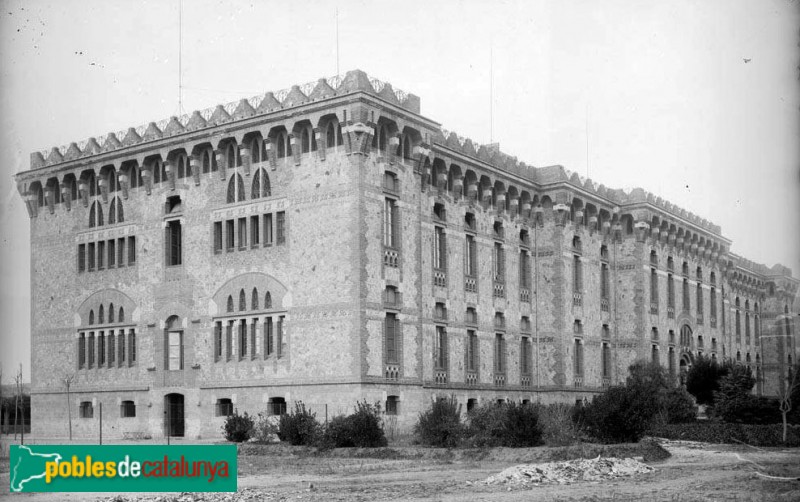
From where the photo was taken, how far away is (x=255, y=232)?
140ft

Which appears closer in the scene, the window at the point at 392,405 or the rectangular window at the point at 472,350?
the window at the point at 392,405

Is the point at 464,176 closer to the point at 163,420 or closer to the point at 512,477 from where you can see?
the point at 163,420

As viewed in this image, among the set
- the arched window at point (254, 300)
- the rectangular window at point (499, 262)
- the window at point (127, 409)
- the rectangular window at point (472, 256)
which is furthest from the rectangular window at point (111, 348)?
the rectangular window at point (499, 262)

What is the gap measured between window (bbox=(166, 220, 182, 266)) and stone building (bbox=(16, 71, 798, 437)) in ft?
0.22

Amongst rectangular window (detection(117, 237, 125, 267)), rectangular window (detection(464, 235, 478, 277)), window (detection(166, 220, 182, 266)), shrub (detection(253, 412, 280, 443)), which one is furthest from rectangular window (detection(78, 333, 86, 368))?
rectangular window (detection(464, 235, 478, 277))

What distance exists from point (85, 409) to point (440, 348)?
671 inches

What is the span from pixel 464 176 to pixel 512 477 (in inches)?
1002

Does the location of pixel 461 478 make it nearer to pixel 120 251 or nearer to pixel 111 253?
pixel 120 251

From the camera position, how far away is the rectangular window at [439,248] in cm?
4553

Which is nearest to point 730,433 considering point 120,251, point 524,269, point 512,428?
point 512,428

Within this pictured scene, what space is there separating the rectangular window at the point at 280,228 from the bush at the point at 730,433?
17.0 meters

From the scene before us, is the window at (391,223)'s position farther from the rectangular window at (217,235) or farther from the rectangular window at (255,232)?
the rectangular window at (217,235)

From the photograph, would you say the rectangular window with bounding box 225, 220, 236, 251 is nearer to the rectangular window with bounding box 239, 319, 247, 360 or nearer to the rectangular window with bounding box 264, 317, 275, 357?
the rectangular window with bounding box 239, 319, 247, 360

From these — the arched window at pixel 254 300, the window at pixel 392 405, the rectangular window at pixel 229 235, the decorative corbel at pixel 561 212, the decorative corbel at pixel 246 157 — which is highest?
the decorative corbel at pixel 246 157
